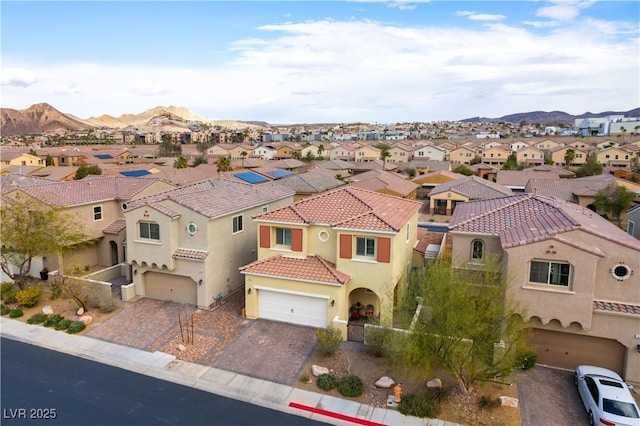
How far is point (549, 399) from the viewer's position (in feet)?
56.2

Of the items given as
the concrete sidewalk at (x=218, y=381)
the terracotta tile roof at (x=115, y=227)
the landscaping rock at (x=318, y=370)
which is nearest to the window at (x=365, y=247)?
the landscaping rock at (x=318, y=370)

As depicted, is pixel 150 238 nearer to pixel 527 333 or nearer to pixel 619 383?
pixel 527 333

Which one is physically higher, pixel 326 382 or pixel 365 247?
pixel 365 247

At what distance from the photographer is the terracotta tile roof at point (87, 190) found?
3047 cm

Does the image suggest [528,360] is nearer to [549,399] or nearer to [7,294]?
[549,399]

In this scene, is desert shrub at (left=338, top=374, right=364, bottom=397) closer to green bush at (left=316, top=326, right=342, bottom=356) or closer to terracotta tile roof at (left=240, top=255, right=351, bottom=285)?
green bush at (left=316, top=326, right=342, bottom=356)

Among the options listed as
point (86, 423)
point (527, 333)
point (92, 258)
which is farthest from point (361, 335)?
point (92, 258)

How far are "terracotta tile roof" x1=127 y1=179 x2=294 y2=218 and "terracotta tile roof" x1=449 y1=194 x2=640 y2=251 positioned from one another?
44.7 feet

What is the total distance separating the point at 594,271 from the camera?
696 inches

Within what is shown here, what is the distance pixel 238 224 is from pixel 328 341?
37.7 feet

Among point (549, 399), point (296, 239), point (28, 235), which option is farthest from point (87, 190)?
point (549, 399)

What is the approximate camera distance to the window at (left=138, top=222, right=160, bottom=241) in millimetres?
25281

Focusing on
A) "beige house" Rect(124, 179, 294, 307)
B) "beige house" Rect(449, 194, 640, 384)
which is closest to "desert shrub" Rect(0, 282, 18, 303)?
"beige house" Rect(124, 179, 294, 307)

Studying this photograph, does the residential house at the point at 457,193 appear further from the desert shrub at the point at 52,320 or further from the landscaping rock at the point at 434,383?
the desert shrub at the point at 52,320
